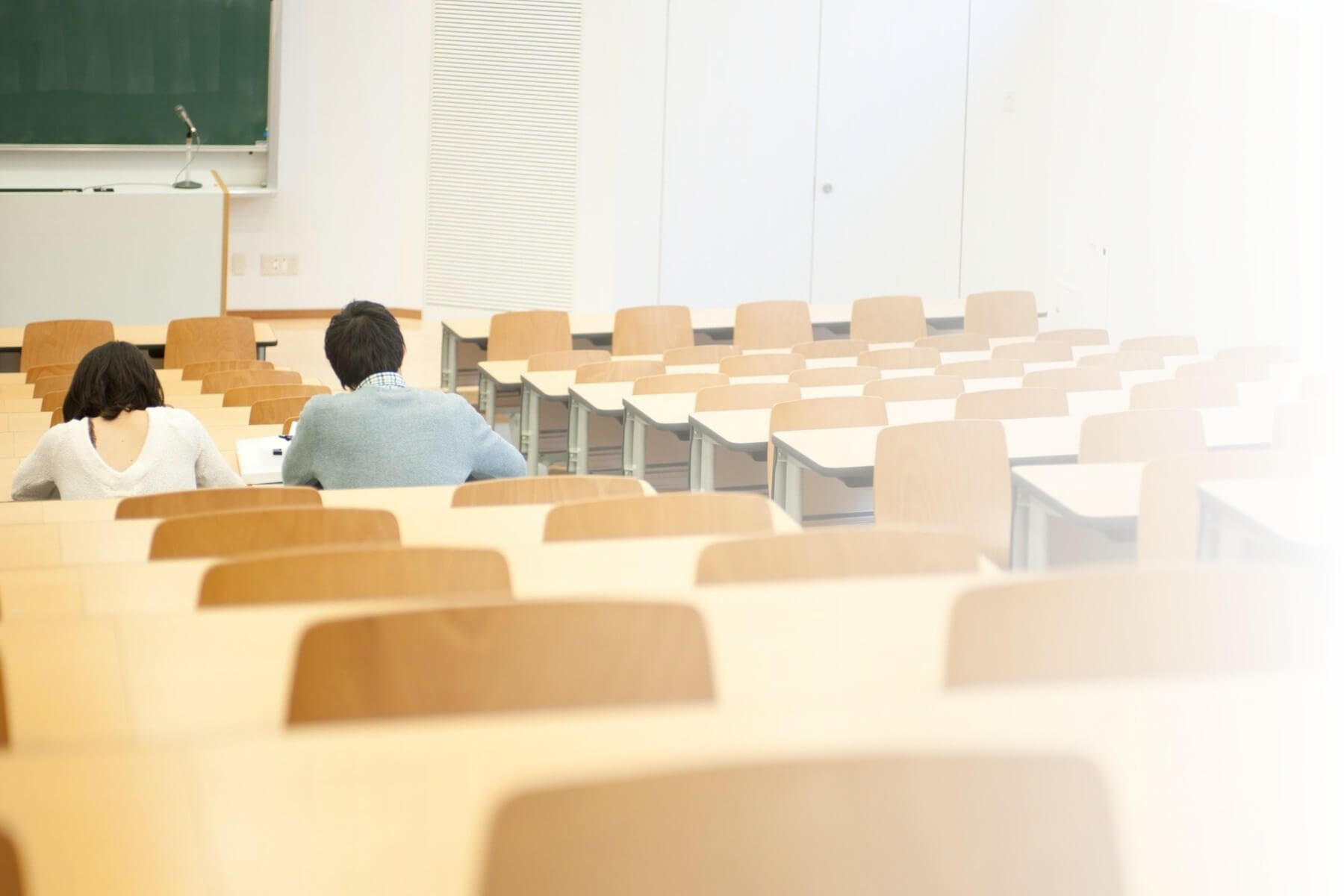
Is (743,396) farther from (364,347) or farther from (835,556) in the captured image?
(835,556)

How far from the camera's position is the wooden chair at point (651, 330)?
27.0ft

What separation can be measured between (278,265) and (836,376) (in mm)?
7403

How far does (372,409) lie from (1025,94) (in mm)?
8481

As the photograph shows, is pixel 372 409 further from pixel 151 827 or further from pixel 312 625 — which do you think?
pixel 151 827

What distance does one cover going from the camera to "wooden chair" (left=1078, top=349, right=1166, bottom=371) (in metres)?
6.14

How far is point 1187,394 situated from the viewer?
497 centimetres

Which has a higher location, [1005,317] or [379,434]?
[1005,317]

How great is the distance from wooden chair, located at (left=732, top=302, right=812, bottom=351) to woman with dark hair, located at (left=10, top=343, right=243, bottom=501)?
464cm

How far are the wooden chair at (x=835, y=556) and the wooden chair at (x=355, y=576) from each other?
344 mm

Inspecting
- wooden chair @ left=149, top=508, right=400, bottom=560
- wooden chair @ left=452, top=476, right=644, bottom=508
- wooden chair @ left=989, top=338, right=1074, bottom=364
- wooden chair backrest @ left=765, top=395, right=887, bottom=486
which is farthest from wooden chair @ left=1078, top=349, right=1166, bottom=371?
wooden chair @ left=149, top=508, right=400, bottom=560

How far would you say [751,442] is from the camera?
477 cm

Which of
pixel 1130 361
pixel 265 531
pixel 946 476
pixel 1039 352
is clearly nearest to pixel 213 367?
pixel 1039 352

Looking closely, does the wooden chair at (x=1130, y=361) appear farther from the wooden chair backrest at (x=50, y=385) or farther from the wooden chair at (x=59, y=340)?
the wooden chair at (x=59, y=340)

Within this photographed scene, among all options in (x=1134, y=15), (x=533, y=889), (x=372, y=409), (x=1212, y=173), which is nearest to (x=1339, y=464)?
(x=372, y=409)
